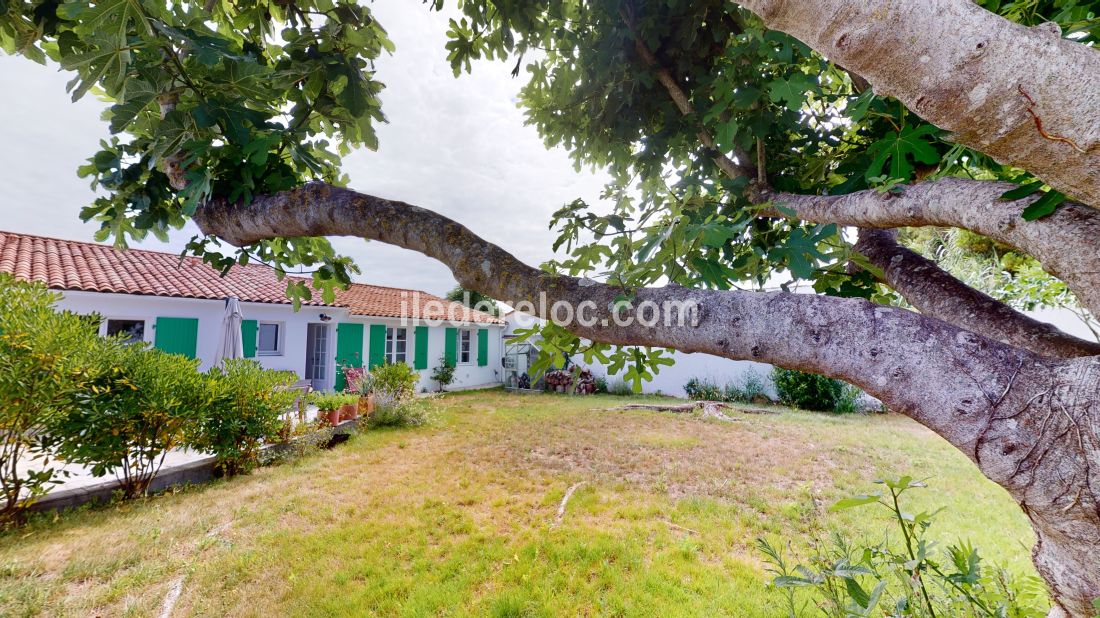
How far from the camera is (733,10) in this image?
2.70 meters

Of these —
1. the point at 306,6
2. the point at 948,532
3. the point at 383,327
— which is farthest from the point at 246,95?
the point at 383,327

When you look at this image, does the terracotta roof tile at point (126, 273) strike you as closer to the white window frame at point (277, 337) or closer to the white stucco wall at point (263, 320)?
the white stucco wall at point (263, 320)

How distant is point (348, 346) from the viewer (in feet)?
45.1

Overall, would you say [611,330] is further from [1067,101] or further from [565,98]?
[565,98]

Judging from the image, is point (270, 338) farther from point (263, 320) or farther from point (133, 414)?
point (133, 414)

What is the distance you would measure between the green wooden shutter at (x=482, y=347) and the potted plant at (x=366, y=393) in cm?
701

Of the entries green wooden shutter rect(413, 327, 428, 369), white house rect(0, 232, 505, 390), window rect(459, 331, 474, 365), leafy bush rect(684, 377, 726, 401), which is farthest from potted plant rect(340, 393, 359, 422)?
leafy bush rect(684, 377, 726, 401)

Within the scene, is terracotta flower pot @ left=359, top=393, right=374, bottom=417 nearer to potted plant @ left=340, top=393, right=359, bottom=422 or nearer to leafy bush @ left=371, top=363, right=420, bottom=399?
potted plant @ left=340, top=393, right=359, bottom=422

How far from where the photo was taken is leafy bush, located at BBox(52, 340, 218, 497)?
4.40 metres

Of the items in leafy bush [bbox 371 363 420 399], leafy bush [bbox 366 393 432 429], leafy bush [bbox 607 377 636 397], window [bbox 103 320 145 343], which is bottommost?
leafy bush [bbox 607 377 636 397]

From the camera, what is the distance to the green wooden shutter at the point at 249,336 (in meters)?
11.0

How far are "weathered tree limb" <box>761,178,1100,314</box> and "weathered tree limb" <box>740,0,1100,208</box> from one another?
0.33 metres

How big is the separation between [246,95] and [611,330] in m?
Result: 2.05

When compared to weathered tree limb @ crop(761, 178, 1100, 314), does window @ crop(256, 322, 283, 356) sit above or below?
below
